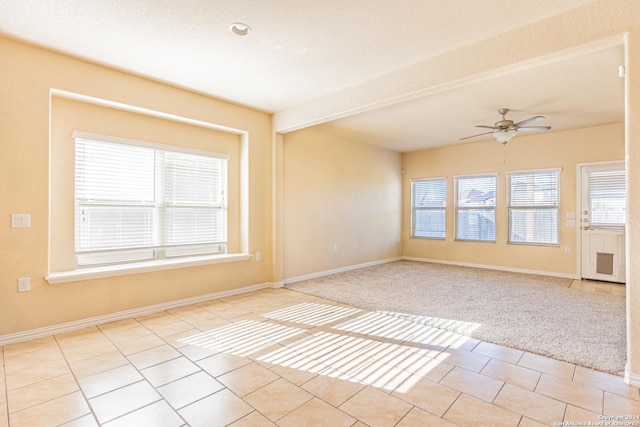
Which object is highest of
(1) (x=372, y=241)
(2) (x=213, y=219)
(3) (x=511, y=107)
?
(3) (x=511, y=107)

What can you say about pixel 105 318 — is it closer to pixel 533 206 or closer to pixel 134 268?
pixel 134 268

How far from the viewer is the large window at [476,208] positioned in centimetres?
649

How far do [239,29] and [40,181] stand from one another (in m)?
2.36

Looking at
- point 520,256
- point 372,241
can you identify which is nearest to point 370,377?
point 372,241

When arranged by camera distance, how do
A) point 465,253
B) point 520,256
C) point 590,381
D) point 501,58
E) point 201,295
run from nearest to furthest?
point 590,381
point 501,58
point 201,295
point 520,256
point 465,253

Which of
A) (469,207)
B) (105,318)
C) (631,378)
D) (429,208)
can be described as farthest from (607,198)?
(105,318)

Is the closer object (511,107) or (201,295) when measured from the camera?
(201,295)

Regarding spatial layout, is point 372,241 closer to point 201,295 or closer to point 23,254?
point 201,295

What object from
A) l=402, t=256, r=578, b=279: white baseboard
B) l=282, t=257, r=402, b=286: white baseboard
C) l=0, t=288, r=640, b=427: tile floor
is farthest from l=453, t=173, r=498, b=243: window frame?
l=0, t=288, r=640, b=427: tile floor

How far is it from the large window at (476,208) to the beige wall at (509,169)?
124 mm

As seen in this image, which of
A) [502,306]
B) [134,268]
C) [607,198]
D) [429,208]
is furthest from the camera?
[429,208]

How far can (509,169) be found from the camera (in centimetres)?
619

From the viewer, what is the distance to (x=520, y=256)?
610 centimetres

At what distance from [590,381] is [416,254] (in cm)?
538
